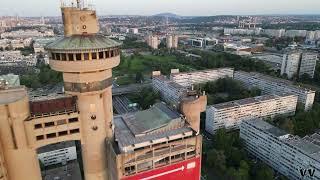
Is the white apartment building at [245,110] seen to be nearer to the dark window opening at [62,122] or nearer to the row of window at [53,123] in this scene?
the row of window at [53,123]

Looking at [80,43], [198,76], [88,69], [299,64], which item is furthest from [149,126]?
[299,64]

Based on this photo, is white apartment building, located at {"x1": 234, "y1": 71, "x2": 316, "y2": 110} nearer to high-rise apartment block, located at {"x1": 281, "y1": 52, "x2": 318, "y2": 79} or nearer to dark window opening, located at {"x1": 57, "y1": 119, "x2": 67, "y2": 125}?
high-rise apartment block, located at {"x1": 281, "y1": 52, "x2": 318, "y2": 79}

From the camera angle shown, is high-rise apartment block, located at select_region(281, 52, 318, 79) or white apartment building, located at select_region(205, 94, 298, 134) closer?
white apartment building, located at select_region(205, 94, 298, 134)

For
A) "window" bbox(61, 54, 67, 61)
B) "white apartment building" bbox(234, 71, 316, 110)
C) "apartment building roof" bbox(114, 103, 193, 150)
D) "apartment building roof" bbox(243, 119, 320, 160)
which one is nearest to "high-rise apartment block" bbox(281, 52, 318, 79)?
"white apartment building" bbox(234, 71, 316, 110)

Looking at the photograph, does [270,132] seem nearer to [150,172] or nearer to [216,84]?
[150,172]

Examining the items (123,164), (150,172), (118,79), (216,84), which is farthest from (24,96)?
(118,79)

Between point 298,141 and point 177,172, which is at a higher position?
point 177,172

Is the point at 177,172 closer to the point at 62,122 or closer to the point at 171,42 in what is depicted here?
the point at 62,122
